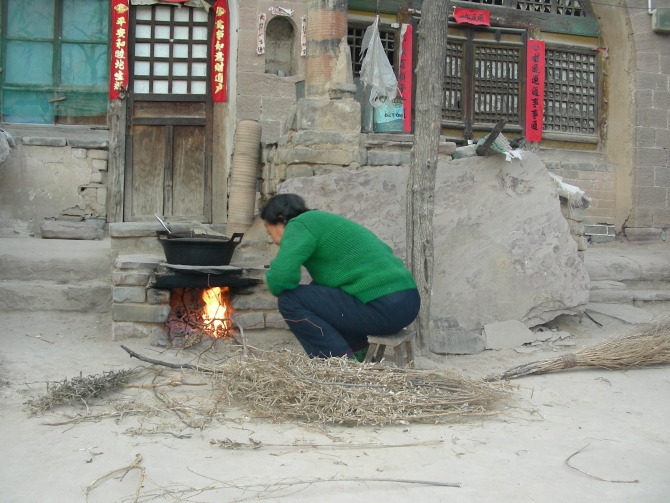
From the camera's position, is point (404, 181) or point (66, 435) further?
point (404, 181)

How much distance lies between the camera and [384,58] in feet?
27.6

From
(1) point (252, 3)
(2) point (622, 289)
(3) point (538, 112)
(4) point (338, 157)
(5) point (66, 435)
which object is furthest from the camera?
(3) point (538, 112)

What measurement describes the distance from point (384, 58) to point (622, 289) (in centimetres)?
377

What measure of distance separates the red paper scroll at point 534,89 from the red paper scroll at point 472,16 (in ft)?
2.30

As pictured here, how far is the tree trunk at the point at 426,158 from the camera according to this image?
486cm

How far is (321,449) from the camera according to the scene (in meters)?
3.06

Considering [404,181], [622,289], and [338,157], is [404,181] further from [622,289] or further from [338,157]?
[622,289]

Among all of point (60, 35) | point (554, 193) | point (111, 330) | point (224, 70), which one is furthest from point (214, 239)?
point (60, 35)

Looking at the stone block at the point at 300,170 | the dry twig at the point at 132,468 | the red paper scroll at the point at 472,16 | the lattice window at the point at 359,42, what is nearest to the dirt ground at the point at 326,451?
the dry twig at the point at 132,468

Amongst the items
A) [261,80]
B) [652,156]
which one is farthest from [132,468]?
[652,156]

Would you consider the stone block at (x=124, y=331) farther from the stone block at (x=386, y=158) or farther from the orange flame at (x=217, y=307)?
the stone block at (x=386, y=158)

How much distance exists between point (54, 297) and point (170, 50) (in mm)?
4148

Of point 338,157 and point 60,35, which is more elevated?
point 60,35

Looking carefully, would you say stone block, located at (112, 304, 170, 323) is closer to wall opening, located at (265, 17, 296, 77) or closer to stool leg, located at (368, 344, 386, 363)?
stool leg, located at (368, 344, 386, 363)
